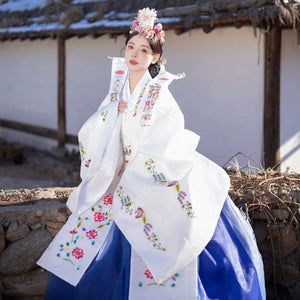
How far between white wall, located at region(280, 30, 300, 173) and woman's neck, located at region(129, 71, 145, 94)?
3.27 m

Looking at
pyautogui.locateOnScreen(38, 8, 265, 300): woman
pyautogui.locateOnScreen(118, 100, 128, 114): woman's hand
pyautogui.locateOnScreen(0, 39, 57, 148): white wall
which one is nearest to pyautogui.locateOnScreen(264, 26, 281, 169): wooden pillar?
pyautogui.locateOnScreen(38, 8, 265, 300): woman

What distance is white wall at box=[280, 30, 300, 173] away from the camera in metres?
5.82

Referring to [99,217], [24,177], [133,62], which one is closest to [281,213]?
[99,217]

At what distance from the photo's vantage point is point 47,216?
3320mm

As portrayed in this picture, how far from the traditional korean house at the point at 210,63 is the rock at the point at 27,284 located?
2.82 metres

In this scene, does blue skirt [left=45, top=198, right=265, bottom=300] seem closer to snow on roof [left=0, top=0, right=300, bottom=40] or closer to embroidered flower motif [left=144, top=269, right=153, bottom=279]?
embroidered flower motif [left=144, top=269, right=153, bottom=279]

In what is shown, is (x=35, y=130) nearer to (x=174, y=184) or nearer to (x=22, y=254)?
(x=22, y=254)

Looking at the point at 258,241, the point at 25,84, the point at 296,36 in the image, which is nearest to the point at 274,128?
the point at 296,36

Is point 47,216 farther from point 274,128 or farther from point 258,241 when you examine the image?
point 274,128

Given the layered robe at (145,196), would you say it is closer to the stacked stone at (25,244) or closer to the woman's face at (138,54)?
the woman's face at (138,54)

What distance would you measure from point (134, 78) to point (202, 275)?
102cm

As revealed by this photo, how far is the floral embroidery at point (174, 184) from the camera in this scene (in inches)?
104

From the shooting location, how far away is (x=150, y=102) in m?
2.76

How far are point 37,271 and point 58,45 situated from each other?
5286 millimetres
